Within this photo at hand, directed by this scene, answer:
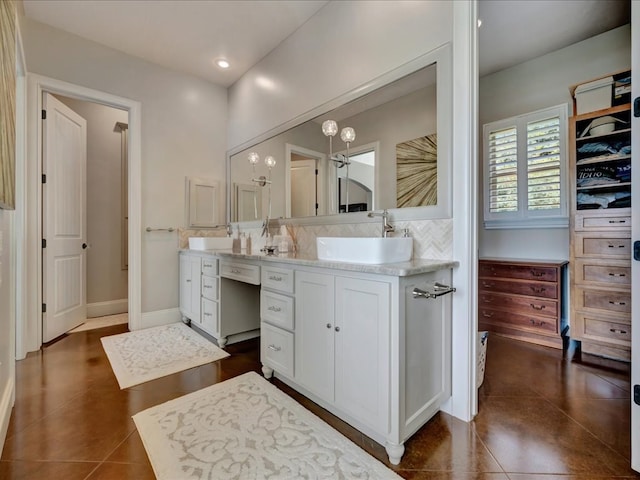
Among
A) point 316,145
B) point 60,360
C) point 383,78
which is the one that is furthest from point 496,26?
point 60,360

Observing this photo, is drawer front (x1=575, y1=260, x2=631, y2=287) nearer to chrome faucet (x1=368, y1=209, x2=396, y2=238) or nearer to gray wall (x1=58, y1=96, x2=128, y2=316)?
chrome faucet (x1=368, y1=209, x2=396, y2=238)

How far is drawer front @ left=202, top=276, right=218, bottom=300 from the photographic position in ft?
8.79

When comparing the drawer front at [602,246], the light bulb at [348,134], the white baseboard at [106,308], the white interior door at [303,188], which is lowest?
the white baseboard at [106,308]

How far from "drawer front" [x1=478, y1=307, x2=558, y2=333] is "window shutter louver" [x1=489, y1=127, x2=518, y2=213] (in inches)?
44.0

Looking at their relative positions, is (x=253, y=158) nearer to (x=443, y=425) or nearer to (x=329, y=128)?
(x=329, y=128)

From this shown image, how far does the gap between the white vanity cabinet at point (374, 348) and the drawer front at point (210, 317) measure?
118 centimetres

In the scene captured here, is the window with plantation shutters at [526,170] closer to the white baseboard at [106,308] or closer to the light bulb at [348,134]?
the light bulb at [348,134]

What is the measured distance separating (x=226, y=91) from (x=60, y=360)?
3.35m

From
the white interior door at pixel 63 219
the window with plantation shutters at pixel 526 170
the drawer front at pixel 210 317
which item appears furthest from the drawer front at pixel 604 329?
the white interior door at pixel 63 219

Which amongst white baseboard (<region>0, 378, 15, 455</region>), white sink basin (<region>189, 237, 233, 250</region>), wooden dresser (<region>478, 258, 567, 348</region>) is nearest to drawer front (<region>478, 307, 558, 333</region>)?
wooden dresser (<region>478, 258, 567, 348</region>)

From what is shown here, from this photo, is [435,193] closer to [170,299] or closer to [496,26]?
[496,26]

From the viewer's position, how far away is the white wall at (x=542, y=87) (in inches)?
107

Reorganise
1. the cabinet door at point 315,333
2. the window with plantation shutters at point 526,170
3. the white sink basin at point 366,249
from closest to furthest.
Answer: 1. the white sink basin at point 366,249
2. the cabinet door at point 315,333
3. the window with plantation shutters at point 526,170

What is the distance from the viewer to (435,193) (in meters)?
1.73
